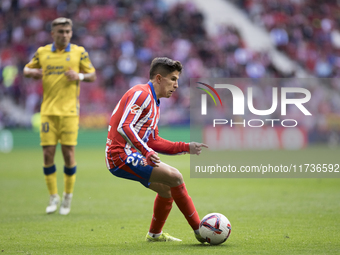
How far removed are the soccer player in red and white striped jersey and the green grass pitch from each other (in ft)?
1.32

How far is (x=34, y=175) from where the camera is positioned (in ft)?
41.6

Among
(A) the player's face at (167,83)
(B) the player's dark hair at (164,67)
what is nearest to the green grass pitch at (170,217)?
(A) the player's face at (167,83)

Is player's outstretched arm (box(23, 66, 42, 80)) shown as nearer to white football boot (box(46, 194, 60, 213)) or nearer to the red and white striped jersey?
white football boot (box(46, 194, 60, 213))

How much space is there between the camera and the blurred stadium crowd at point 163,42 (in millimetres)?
22297

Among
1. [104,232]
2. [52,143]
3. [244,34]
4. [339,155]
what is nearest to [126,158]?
[104,232]

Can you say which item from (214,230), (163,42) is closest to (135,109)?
(214,230)

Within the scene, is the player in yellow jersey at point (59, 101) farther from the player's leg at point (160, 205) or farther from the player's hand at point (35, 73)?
the player's leg at point (160, 205)

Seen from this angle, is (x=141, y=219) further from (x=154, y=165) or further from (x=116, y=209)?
(x=154, y=165)

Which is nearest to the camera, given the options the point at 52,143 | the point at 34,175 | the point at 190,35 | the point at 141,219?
the point at 141,219

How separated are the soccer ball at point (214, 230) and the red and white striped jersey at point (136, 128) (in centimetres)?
74

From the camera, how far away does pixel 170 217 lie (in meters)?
6.83

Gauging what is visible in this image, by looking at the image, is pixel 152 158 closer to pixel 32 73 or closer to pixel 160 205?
pixel 160 205

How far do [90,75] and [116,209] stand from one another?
6.83 ft

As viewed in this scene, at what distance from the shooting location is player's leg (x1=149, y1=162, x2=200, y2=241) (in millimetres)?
4582
